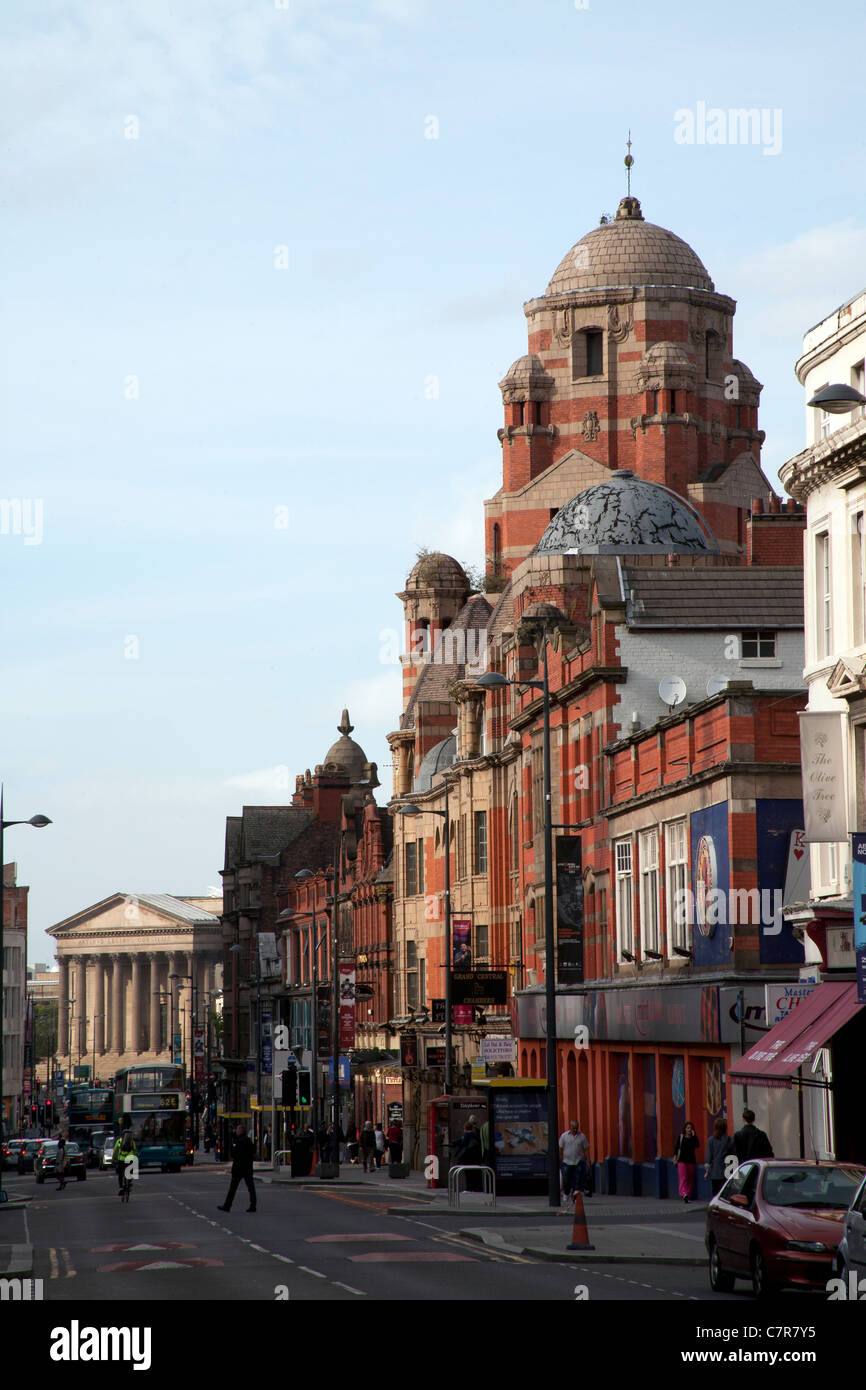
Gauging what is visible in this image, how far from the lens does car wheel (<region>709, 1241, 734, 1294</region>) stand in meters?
22.8

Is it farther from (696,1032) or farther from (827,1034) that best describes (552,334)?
(827,1034)

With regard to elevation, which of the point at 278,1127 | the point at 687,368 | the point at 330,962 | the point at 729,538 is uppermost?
the point at 687,368

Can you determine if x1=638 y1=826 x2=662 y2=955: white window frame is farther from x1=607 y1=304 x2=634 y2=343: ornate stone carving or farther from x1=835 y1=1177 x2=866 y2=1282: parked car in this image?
x1=607 y1=304 x2=634 y2=343: ornate stone carving

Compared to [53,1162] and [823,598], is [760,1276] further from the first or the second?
[53,1162]

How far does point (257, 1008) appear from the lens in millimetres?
120438

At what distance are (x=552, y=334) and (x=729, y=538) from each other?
11.9 m

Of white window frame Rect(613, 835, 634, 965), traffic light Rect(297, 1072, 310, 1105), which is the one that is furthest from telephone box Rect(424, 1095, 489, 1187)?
traffic light Rect(297, 1072, 310, 1105)

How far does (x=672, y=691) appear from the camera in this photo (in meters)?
48.3

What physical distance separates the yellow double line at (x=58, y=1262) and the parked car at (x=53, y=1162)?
149ft

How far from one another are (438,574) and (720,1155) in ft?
201

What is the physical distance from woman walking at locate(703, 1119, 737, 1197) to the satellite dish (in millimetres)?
15013

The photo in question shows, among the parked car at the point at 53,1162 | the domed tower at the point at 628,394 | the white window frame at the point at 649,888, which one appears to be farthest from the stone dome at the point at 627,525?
the parked car at the point at 53,1162

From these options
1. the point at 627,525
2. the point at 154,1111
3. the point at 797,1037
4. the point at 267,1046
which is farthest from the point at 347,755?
the point at 797,1037
